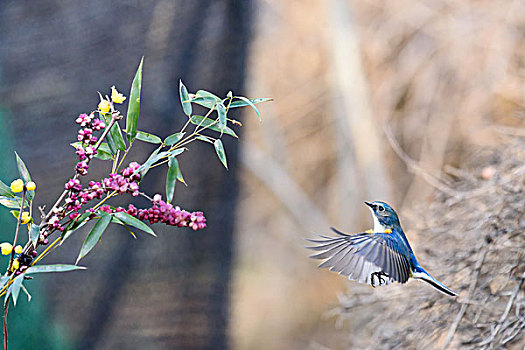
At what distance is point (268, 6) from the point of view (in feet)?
8.81

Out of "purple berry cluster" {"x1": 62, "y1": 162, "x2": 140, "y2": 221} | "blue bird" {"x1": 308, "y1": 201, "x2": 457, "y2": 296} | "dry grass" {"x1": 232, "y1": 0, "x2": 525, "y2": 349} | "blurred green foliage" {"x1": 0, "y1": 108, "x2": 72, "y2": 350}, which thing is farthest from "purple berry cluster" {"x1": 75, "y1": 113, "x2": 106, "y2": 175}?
"dry grass" {"x1": 232, "y1": 0, "x2": 525, "y2": 349}

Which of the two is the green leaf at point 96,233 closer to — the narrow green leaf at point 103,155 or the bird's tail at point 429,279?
the narrow green leaf at point 103,155

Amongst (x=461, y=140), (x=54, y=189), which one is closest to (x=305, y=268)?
(x=461, y=140)

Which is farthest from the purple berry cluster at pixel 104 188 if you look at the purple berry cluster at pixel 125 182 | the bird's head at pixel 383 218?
the bird's head at pixel 383 218

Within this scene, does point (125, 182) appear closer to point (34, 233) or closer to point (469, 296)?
point (34, 233)

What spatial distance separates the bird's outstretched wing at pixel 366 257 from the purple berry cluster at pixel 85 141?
27 cm

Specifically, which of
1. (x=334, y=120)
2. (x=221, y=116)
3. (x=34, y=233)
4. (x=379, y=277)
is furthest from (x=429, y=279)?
(x=334, y=120)

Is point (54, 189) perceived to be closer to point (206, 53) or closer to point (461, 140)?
point (206, 53)

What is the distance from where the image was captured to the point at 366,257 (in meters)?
0.66

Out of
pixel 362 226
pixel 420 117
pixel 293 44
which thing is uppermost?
pixel 293 44

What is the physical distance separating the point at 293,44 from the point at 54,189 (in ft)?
5.87

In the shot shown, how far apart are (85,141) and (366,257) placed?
0.34m

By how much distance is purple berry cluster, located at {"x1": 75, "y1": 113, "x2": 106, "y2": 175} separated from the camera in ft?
1.48

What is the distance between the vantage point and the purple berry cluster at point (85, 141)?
0.45m
